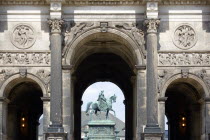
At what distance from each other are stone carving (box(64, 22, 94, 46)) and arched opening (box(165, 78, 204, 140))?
17.3 feet

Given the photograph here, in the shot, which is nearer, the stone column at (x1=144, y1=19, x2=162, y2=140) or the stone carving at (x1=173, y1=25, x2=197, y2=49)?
the stone column at (x1=144, y1=19, x2=162, y2=140)

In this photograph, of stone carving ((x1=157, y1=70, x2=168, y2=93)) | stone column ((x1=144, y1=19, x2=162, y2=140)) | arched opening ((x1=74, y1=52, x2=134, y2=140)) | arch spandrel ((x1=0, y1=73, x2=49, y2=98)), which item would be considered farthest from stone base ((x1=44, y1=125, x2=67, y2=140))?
arched opening ((x1=74, y1=52, x2=134, y2=140))

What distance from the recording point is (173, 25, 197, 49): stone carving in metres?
34.3

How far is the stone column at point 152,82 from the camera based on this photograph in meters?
32.4

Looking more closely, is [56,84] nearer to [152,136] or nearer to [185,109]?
[152,136]

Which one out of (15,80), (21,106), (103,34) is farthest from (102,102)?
(15,80)

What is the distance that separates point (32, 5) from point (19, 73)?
11.4 feet

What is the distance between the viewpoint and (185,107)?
41.8 meters

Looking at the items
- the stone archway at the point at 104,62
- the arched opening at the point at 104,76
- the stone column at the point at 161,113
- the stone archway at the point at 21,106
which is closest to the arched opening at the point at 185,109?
the stone column at the point at 161,113

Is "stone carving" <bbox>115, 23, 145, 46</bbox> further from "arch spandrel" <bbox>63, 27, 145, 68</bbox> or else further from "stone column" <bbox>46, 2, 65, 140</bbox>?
"stone column" <bbox>46, 2, 65, 140</bbox>

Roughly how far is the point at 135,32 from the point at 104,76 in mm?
12770

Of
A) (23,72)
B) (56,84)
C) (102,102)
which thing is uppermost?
(23,72)

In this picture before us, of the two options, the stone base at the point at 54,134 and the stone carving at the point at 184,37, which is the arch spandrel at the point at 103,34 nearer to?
the stone carving at the point at 184,37

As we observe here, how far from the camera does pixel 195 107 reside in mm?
37938
